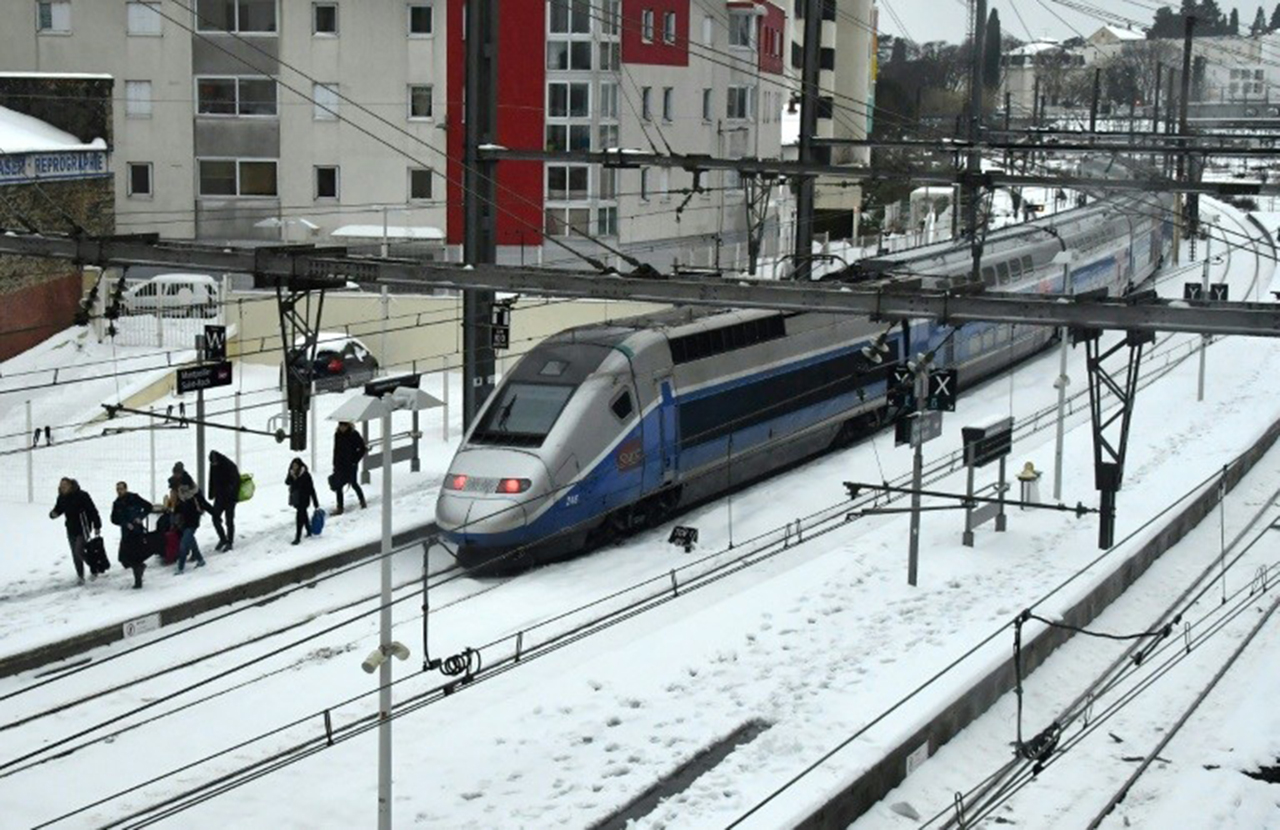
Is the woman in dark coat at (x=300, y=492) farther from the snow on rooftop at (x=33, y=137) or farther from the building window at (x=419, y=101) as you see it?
the building window at (x=419, y=101)

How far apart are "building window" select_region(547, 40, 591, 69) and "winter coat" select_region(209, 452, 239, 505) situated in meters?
21.2

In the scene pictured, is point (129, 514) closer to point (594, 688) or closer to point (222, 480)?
point (222, 480)

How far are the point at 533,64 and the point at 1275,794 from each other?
27792 millimetres

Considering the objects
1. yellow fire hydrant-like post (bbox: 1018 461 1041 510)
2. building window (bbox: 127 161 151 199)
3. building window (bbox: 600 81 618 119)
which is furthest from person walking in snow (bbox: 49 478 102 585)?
building window (bbox: 600 81 618 119)

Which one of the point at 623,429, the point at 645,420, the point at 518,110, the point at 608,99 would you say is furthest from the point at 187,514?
the point at 608,99

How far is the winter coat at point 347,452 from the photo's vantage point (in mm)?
23188

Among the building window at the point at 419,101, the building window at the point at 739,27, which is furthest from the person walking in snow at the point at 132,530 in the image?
the building window at the point at 739,27

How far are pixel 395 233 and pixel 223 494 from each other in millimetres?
16841

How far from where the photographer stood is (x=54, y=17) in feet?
124

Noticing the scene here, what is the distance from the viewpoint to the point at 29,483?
2309 cm

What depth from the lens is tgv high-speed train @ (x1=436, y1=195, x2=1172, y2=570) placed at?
21219 millimetres

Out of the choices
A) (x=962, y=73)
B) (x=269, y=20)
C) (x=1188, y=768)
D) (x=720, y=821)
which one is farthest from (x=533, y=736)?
(x=962, y=73)

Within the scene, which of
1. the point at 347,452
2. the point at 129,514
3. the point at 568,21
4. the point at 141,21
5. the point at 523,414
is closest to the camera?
the point at 129,514

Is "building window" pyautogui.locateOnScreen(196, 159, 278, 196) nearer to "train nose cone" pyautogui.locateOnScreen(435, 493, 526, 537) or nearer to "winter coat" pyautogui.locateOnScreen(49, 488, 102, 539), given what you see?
"train nose cone" pyautogui.locateOnScreen(435, 493, 526, 537)
